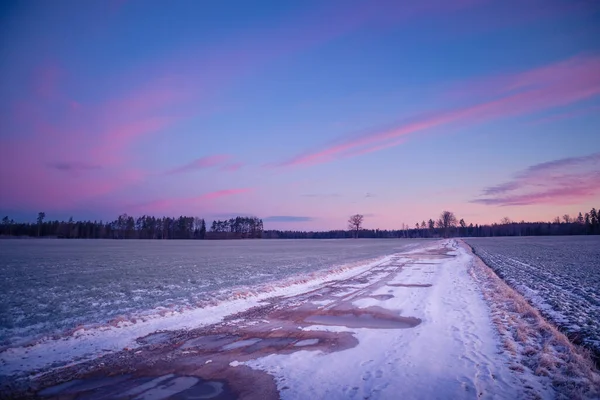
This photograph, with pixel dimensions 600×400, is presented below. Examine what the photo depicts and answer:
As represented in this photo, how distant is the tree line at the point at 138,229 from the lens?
506 feet

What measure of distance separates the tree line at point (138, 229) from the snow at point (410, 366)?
17613 cm

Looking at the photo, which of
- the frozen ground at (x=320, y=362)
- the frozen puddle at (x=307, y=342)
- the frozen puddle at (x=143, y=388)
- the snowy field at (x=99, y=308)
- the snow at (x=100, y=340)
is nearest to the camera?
the frozen puddle at (x=143, y=388)

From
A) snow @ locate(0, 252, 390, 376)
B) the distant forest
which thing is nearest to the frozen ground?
snow @ locate(0, 252, 390, 376)

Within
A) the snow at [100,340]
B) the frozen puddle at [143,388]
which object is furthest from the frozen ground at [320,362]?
the snow at [100,340]

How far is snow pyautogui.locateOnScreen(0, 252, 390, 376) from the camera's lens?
662 cm

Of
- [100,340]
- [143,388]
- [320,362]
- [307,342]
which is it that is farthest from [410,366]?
[100,340]

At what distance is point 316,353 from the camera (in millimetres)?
7172

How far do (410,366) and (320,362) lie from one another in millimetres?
1792

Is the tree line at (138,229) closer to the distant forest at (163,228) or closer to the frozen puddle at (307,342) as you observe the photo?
the distant forest at (163,228)

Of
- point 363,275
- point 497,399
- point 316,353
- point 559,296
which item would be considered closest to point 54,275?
point 363,275

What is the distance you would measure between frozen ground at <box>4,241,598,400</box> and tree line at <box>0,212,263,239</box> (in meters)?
174

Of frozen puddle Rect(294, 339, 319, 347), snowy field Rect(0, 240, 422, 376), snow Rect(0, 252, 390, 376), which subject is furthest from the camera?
frozen puddle Rect(294, 339, 319, 347)

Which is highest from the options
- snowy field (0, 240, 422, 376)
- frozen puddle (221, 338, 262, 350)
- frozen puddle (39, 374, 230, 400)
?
frozen puddle (39, 374, 230, 400)

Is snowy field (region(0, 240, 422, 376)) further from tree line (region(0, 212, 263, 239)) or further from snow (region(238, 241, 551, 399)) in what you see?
tree line (region(0, 212, 263, 239))
